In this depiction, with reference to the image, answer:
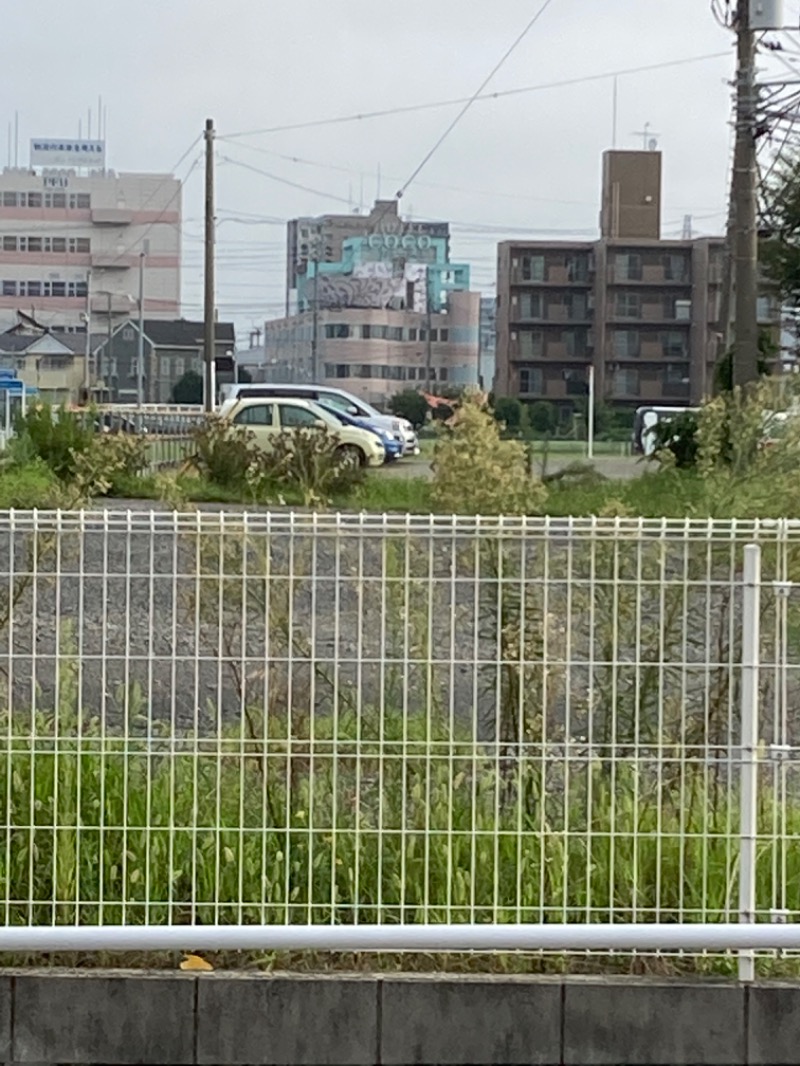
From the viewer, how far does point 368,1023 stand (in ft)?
13.6

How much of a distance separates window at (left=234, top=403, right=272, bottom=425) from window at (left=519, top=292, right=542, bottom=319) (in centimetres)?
2551

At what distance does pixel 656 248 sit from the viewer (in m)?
50.6

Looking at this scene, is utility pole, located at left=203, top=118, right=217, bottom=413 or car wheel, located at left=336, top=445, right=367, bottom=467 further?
utility pole, located at left=203, top=118, right=217, bottom=413

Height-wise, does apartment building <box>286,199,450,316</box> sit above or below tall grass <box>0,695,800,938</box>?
above

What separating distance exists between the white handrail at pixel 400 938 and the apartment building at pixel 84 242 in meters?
75.8

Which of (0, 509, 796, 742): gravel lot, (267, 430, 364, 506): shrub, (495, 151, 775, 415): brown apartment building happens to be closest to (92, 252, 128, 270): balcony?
(495, 151, 775, 415): brown apartment building

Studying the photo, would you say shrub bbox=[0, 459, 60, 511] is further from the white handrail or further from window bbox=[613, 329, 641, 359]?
window bbox=[613, 329, 641, 359]

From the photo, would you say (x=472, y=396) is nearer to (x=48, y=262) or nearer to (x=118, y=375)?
(x=118, y=375)

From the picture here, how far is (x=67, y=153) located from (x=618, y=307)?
1701 inches

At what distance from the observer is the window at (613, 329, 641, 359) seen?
167ft

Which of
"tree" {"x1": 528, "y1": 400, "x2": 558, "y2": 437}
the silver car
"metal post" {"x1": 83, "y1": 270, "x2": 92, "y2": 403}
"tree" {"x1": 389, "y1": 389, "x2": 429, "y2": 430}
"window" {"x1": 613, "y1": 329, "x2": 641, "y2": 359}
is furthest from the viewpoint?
"metal post" {"x1": 83, "y1": 270, "x2": 92, "y2": 403}

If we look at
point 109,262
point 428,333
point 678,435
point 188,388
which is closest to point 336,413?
point 678,435

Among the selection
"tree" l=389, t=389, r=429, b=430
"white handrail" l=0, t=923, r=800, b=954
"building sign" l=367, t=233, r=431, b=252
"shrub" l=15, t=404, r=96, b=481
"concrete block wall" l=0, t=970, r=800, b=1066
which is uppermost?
"building sign" l=367, t=233, r=431, b=252

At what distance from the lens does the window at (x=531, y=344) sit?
2060 inches
